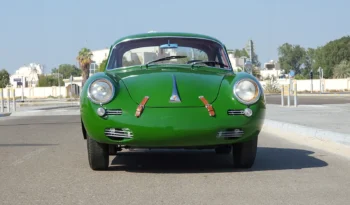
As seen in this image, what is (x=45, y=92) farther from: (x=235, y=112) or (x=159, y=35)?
(x=235, y=112)

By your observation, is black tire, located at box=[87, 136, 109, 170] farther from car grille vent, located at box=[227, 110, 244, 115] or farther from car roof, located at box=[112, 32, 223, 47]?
car roof, located at box=[112, 32, 223, 47]

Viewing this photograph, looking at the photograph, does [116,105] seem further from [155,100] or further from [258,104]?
[258,104]

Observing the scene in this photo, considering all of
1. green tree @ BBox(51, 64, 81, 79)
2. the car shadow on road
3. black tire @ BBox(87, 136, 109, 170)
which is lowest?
the car shadow on road

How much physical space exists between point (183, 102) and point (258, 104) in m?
0.82

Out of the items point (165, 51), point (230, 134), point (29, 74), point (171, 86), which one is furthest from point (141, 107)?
point (29, 74)

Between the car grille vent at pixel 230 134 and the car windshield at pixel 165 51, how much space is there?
1.51 meters

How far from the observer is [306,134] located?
11305 mm

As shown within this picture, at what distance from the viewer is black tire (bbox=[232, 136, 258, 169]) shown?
633cm

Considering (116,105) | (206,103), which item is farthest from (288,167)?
(116,105)

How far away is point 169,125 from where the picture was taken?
18.8ft

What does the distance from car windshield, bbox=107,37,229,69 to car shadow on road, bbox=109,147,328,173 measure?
123cm

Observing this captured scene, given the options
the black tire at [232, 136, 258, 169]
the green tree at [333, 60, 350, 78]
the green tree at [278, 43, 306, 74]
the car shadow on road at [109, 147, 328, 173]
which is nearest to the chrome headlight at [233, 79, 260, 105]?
the black tire at [232, 136, 258, 169]

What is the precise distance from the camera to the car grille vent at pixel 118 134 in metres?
5.85

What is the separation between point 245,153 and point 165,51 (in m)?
1.86
